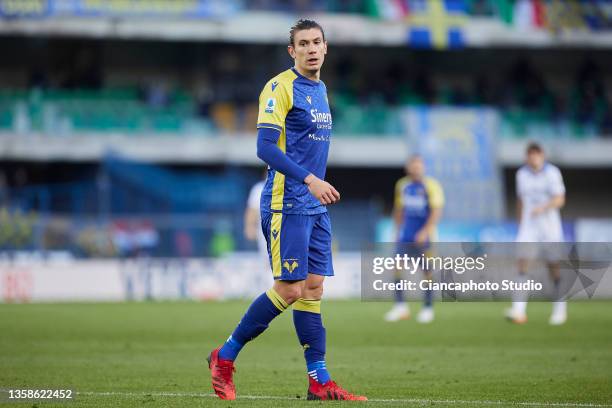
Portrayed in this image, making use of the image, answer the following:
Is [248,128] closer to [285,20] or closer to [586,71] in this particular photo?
[285,20]

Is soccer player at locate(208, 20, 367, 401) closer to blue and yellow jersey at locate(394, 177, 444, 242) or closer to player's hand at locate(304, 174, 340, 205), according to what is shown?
player's hand at locate(304, 174, 340, 205)

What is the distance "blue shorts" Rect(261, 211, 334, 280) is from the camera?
25.7 ft

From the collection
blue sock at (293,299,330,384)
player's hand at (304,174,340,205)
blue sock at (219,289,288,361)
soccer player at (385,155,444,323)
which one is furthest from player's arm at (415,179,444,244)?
player's hand at (304,174,340,205)

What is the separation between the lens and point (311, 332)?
26.6 feet

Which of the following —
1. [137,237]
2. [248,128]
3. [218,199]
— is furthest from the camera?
[248,128]

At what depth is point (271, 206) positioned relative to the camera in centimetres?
800

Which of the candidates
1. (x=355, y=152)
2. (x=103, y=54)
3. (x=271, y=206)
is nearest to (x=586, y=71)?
(x=355, y=152)

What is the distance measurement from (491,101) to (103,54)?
46.1 feet

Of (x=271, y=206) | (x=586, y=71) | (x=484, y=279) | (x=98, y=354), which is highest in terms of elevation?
(x=586, y=71)

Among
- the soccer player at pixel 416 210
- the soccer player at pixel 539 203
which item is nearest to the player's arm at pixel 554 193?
the soccer player at pixel 539 203

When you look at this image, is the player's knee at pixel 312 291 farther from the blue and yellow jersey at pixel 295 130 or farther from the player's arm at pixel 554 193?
the player's arm at pixel 554 193

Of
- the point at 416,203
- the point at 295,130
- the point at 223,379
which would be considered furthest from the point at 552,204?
→ the point at 223,379

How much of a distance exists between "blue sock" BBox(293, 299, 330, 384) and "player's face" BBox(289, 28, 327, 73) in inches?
63.3

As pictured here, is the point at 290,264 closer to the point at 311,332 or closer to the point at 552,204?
the point at 311,332
